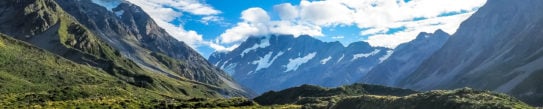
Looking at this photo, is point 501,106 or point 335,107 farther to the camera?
point 335,107

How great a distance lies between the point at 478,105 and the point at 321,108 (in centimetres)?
5268

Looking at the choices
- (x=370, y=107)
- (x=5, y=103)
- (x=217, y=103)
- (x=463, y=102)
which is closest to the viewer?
(x=463, y=102)

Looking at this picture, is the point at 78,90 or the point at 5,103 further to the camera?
the point at 78,90

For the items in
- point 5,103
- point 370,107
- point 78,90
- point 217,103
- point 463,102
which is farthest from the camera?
point 78,90

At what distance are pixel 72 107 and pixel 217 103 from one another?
40.1 metres

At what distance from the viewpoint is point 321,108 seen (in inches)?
5714

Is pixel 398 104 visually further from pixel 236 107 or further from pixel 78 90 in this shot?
pixel 78 90

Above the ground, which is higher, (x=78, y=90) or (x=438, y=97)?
(x=78, y=90)

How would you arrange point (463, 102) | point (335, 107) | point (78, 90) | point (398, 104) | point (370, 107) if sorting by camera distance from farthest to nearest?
point (78, 90) → point (335, 107) → point (370, 107) → point (398, 104) → point (463, 102)

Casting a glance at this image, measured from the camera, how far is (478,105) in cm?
9638

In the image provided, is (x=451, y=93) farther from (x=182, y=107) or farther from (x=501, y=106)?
(x=182, y=107)

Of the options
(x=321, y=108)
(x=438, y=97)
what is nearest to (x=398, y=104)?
(x=438, y=97)

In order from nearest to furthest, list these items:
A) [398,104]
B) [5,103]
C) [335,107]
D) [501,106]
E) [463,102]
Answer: [501,106] < [463,102] < [398,104] < [335,107] < [5,103]

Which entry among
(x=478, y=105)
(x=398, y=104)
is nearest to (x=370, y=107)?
(x=398, y=104)
